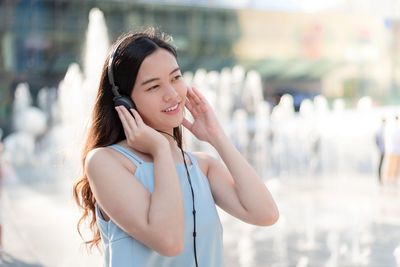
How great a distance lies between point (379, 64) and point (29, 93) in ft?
79.4

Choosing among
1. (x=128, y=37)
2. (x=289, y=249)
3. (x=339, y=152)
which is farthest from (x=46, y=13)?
(x=128, y=37)

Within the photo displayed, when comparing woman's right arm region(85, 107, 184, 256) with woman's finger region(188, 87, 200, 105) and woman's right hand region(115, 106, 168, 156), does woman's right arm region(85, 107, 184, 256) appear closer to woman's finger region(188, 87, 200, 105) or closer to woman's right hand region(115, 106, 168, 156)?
woman's right hand region(115, 106, 168, 156)

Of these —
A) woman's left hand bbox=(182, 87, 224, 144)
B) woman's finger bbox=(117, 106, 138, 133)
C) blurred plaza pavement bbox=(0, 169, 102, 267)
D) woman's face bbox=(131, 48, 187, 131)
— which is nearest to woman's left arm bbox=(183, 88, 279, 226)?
woman's left hand bbox=(182, 87, 224, 144)

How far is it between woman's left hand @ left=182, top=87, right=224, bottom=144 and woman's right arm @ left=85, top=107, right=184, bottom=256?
1.00 feet

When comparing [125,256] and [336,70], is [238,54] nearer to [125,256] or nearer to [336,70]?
[336,70]

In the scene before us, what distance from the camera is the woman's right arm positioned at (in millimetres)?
1265

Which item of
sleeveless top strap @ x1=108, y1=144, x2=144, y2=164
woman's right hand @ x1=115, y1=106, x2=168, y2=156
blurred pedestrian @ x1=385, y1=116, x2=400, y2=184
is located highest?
woman's right hand @ x1=115, y1=106, x2=168, y2=156

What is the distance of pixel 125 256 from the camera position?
4.35 ft

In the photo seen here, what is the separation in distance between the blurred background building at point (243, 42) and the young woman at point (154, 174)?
2500 cm

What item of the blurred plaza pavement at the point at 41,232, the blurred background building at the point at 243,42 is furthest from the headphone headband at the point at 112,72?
the blurred background building at the point at 243,42

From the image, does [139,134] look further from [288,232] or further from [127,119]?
[288,232]

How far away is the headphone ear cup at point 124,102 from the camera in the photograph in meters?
1.39

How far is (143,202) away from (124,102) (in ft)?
0.92

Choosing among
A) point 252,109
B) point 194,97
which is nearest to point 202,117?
point 194,97
